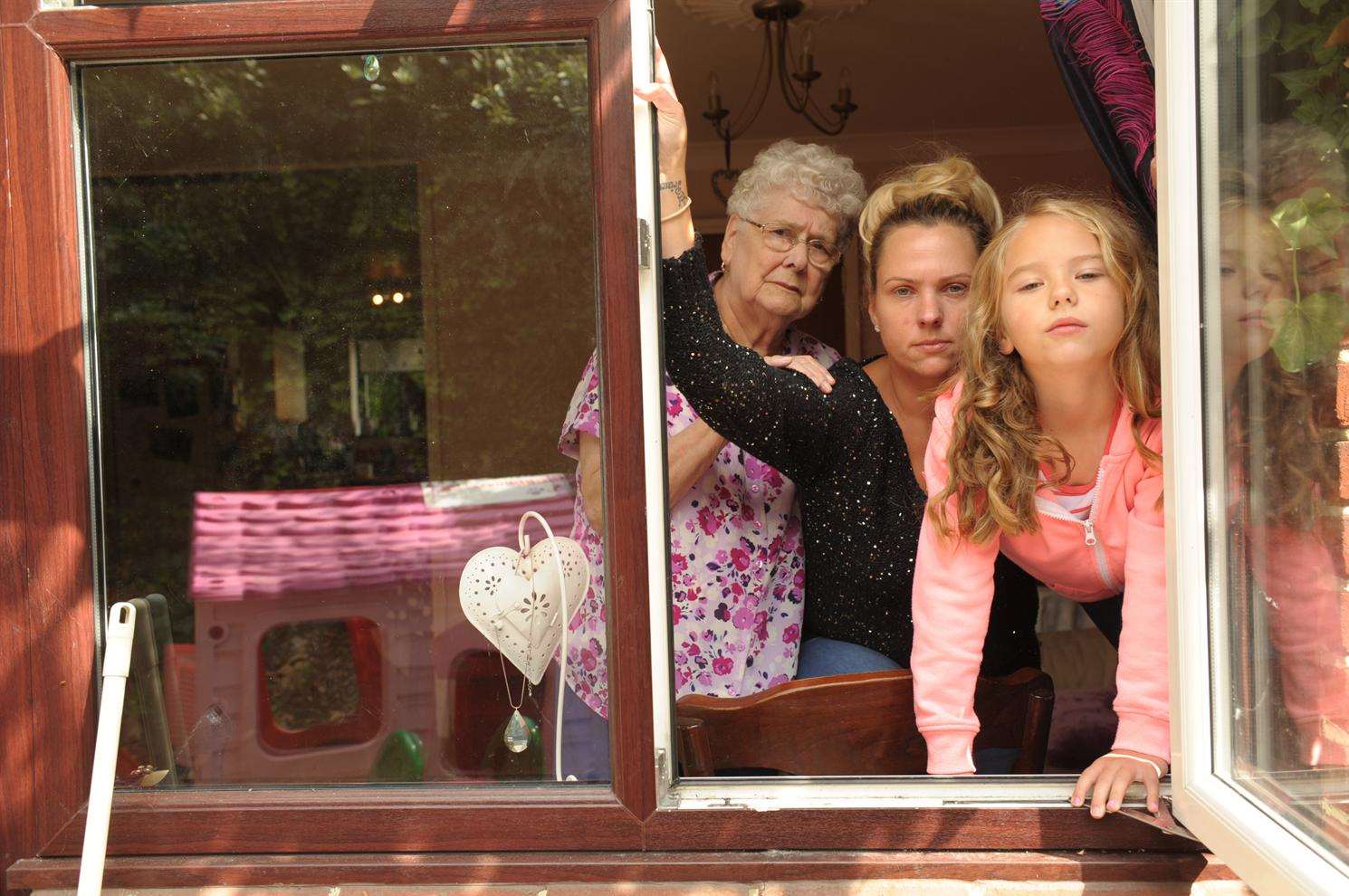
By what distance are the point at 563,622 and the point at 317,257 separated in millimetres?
754

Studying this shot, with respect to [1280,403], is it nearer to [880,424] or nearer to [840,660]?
[880,424]

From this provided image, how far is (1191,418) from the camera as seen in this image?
1.53 m

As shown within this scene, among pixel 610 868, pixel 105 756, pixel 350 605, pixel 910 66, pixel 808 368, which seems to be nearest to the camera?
pixel 105 756

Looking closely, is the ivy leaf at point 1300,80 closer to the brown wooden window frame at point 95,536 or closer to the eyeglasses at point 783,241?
the brown wooden window frame at point 95,536

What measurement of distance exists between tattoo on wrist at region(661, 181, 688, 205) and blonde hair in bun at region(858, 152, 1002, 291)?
0.54 m

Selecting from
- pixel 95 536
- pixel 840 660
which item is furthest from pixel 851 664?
pixel 95 536

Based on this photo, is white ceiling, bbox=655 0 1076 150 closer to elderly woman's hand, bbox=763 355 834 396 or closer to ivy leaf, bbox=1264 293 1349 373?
elderly woman's hand, bbox=763 355 834 396

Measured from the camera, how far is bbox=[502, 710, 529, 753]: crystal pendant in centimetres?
190

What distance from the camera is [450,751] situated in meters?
1.93

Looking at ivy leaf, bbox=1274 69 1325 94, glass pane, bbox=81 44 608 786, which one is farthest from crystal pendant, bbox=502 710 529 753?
ivy leaf, bbox=1274 69 1325 94

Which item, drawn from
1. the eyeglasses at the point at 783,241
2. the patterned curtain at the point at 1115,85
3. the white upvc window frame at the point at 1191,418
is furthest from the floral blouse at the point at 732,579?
the white upvc window frame at the point at 1191,418

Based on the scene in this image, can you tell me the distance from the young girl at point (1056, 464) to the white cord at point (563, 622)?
0.55 meters

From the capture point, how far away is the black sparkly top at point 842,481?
1.86 m

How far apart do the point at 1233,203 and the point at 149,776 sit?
1.80 metres
